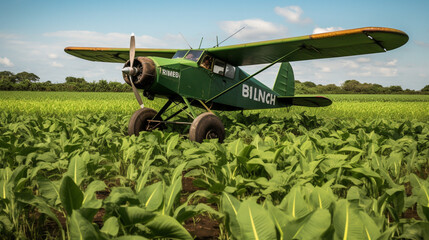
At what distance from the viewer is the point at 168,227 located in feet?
5.51

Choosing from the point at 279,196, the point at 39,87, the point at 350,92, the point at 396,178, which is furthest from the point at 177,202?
the point at 350,92

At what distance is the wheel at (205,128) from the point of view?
6543 mm

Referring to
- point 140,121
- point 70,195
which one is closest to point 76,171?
point 70,195

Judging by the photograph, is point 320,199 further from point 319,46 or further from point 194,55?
point 319,46

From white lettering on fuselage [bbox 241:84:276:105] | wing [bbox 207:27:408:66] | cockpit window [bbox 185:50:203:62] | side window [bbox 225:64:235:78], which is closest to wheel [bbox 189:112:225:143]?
cockpit window [bbox 185:50:203:62]

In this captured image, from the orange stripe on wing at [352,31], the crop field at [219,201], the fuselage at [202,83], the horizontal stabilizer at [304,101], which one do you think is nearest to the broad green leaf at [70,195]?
the crop field at [219,201]

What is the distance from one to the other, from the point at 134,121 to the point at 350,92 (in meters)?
81.9

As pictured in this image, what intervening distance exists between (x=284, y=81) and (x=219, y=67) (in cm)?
520

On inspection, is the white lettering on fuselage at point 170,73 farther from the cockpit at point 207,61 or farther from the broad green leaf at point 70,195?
the broad green leaf at point 70,195

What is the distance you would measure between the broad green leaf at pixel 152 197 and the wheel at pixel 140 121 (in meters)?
5.68

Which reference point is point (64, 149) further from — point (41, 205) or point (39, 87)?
point (39, 87)

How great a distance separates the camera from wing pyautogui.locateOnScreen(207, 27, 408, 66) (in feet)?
22.4

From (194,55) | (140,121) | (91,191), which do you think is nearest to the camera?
(91,191)

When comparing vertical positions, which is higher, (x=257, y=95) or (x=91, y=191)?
(x=257, y=95)
